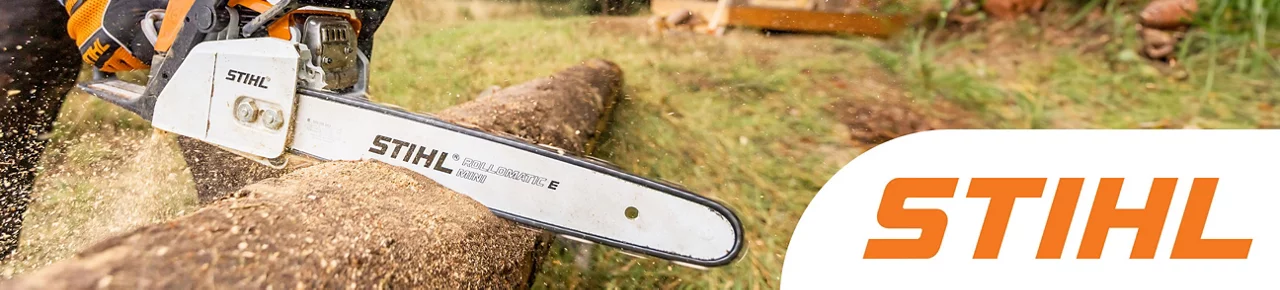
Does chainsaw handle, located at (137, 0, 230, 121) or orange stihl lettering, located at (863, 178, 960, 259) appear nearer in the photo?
chainsaw handle, located at (137, 0, 230, 121)

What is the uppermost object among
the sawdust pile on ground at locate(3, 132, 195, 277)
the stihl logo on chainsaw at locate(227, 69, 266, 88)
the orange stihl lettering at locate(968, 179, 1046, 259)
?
the stihl logo on chainsaw at locate(227, 69, 266, 88)

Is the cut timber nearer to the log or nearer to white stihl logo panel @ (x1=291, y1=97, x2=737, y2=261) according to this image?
the log

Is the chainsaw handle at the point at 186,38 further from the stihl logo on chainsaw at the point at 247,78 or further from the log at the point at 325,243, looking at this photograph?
the log at the point at 325,243

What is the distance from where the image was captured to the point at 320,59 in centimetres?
139

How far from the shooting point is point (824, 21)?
380 cm

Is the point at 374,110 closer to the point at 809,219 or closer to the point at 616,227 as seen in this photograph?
the point at 616,227

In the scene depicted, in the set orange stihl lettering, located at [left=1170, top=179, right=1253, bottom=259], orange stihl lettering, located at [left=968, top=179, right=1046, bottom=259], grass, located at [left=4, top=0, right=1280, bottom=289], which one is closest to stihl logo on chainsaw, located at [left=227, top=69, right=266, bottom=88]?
grass, located at [left=4, top=0, right=1280, bottom=289]

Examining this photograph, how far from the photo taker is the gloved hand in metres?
1.57

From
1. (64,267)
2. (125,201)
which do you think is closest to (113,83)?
(125,201)

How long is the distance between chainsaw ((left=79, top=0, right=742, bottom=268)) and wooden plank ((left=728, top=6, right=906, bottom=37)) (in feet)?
8.86

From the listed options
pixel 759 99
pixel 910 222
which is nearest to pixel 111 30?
pixel 910 222

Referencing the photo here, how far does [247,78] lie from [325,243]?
24.1 inches

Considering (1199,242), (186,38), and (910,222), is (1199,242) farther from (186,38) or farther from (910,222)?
(186,38)

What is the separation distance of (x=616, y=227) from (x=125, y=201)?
1.54 meters
